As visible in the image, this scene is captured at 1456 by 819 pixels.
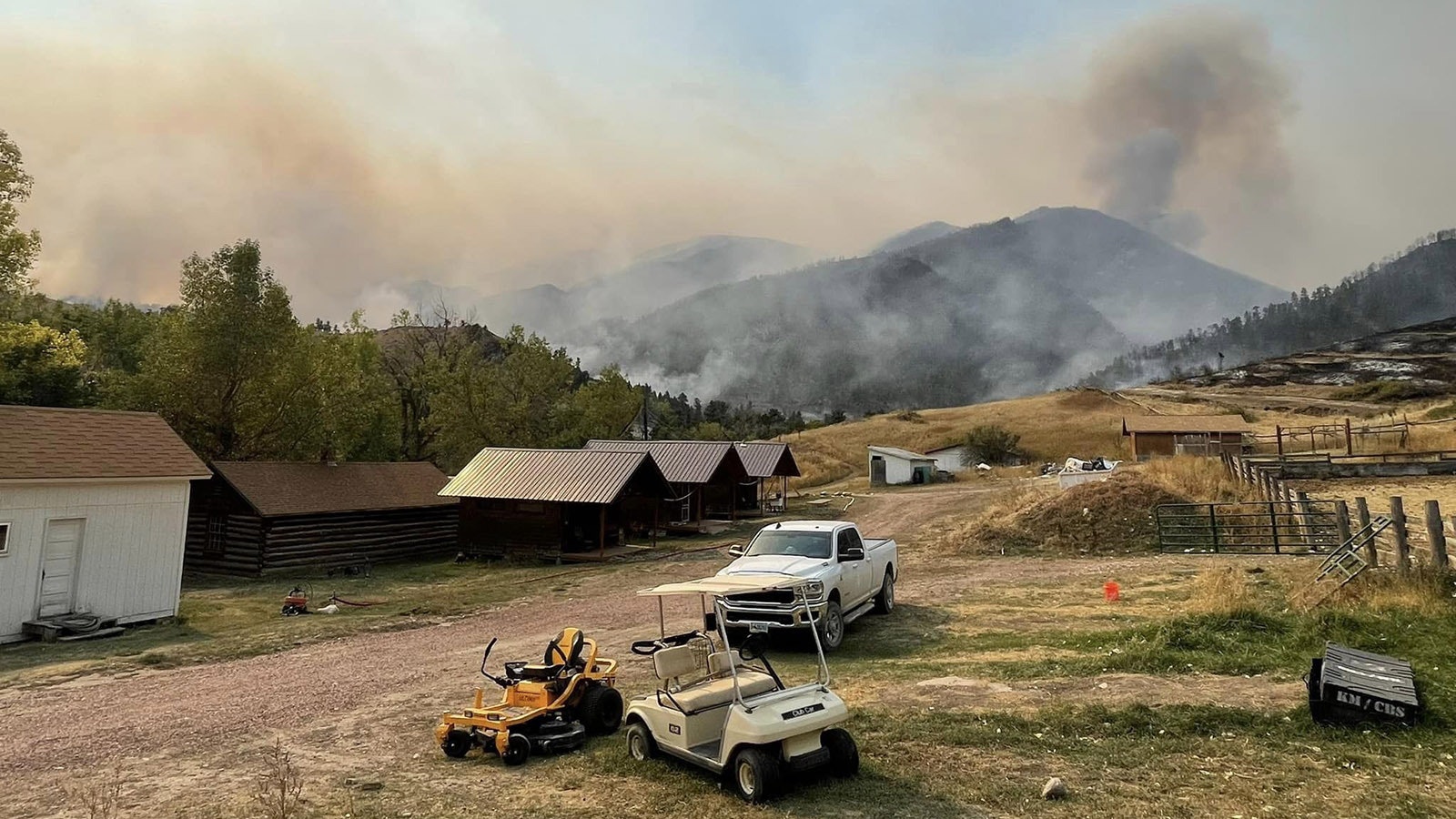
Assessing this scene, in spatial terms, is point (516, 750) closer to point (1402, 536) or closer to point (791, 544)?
point (791, 544)

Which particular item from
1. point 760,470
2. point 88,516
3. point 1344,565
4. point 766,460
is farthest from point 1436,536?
point 766,460

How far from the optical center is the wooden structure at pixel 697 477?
40.8 meters

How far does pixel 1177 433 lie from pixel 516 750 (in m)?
74.5

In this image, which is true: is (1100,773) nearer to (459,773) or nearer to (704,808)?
(704,808)

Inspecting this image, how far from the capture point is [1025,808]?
647 cm

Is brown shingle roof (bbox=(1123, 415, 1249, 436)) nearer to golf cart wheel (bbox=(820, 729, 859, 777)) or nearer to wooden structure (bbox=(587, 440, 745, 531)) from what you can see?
wooden structure (bbox=(587, 440, 745, 531))

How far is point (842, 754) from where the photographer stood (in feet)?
23.9

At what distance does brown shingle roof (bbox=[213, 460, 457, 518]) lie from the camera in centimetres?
2772

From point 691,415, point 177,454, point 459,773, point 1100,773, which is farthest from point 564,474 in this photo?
point 691,415

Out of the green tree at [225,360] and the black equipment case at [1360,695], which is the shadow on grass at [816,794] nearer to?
the black equipment case at [1360,695]

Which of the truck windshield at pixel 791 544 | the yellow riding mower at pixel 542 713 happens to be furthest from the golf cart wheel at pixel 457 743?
the truck windshield at pixel 791 544

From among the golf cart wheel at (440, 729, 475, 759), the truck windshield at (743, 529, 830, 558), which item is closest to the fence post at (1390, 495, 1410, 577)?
the truck windshield at (743, 529, 830, 558)

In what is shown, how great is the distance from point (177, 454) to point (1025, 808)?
74.4ft

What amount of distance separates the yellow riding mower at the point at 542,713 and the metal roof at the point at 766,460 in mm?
38146
